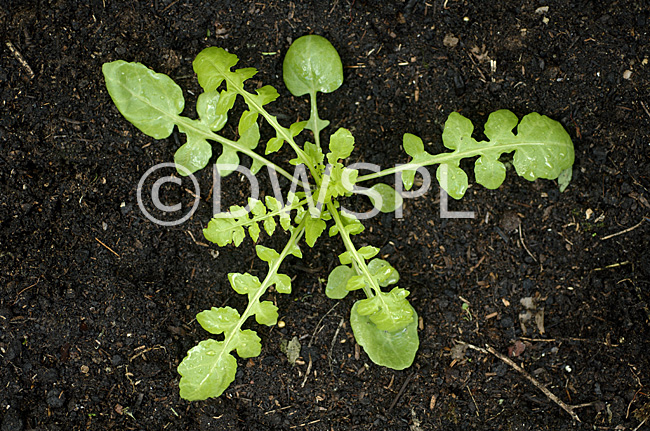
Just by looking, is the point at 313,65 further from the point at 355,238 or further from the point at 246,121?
the point at 355,238

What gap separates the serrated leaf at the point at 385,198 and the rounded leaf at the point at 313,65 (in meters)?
0.54

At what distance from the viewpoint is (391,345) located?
2350 mm

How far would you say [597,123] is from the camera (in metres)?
2.46

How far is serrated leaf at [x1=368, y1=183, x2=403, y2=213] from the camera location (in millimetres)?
2432

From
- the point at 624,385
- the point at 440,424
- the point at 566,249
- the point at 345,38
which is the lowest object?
the point at 440,424

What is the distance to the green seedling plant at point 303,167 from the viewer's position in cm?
220

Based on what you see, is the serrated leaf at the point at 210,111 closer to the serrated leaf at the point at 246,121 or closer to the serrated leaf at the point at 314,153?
the serrated leaf at the point at 246,121

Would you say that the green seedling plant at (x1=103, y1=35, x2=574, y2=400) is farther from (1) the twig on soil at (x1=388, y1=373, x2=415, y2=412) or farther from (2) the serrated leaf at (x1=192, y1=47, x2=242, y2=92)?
(1) the twig on soil at (x1=388, y1=373, x2=415, y2=412)

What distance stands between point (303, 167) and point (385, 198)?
1.43 feet

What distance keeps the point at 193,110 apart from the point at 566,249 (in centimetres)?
200

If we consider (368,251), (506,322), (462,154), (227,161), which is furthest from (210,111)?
(506,322)

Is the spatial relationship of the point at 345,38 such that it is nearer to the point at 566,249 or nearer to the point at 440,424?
the point at 566,249

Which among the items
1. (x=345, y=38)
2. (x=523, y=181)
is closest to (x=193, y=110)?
(x=345, y=38)

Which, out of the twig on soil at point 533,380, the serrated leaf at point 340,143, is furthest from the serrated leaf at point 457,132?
the twig on soil at point 533,380
